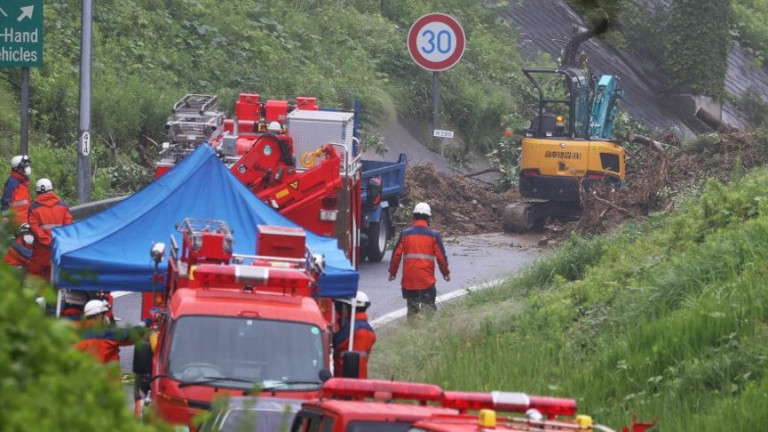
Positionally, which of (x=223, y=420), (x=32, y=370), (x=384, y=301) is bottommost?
(x=384, y=301)

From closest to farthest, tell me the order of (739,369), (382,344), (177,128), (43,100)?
(739,369) → (382,344) → (177,128) → (43,100)

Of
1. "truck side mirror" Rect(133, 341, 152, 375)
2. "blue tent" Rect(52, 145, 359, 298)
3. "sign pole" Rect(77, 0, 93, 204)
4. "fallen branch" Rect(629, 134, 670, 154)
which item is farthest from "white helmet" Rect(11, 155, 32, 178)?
"fallen branch" Rect(629, 134, 670, 154)

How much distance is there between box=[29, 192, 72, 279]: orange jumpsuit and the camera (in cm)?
1559

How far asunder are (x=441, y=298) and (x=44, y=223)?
5.30 meters

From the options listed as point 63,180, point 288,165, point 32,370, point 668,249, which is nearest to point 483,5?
point 63,180

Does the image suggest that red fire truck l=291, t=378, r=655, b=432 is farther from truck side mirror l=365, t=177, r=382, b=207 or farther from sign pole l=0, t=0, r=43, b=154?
truck side mirror l=365, t=177, r=382, b=207

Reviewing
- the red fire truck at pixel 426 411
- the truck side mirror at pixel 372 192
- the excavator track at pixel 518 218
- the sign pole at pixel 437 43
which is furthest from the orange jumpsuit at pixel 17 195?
the excavator track at pixel 518 218

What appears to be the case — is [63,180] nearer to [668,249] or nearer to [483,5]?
[668,249]

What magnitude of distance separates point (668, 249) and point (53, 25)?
16405mm

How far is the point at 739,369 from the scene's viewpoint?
10312mm

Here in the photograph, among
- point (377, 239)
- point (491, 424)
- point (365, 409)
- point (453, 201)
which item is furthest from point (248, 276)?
point (453, 201)

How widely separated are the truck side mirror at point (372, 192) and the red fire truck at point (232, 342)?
32.4ft

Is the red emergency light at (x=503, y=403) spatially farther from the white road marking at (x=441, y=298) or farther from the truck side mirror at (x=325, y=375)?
the white road marking at (x=441, y=298)

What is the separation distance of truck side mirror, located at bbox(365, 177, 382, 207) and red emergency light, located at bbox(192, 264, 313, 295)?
33.4 ft
